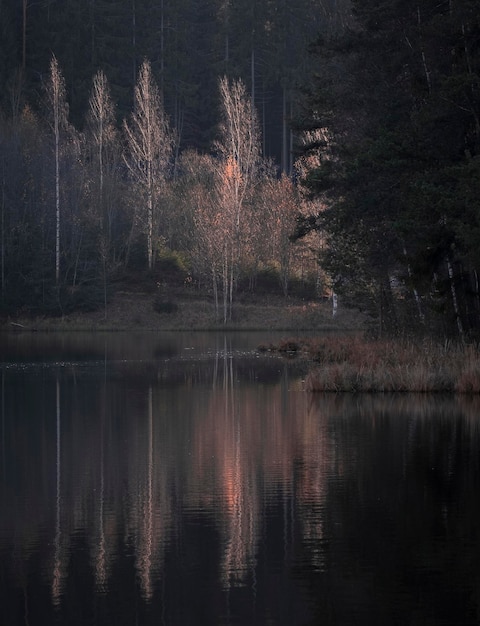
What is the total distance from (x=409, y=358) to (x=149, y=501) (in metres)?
16.6

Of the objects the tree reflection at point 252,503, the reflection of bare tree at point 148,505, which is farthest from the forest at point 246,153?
the reflection of bare tree at point 148,505

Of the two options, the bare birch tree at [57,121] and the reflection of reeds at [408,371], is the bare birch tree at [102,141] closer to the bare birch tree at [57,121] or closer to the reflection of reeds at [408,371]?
the bare birch tree at [57,121]

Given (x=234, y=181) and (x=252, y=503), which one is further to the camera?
(x=234, y=181)

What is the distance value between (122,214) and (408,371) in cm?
5746

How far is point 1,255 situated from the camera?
76250 millimetres

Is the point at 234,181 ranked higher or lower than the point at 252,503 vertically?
higher

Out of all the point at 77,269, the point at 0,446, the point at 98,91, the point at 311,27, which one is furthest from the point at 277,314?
the point at 0,446

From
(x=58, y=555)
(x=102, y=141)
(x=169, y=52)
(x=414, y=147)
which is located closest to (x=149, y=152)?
(x=102, y=141)

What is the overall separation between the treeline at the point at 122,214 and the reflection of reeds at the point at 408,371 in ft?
135

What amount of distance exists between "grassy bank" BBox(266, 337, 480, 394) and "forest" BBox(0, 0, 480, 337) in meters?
1.58

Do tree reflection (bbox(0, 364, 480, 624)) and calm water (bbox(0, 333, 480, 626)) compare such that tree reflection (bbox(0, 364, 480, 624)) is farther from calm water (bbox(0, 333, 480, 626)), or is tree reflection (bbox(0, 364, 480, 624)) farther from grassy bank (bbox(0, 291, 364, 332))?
grassy bank (bbox(0, 291, 364, 332))

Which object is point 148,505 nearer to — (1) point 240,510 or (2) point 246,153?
(1) point 240,510

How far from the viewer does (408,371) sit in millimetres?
30703

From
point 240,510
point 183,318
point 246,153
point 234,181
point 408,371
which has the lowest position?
point 240,510
